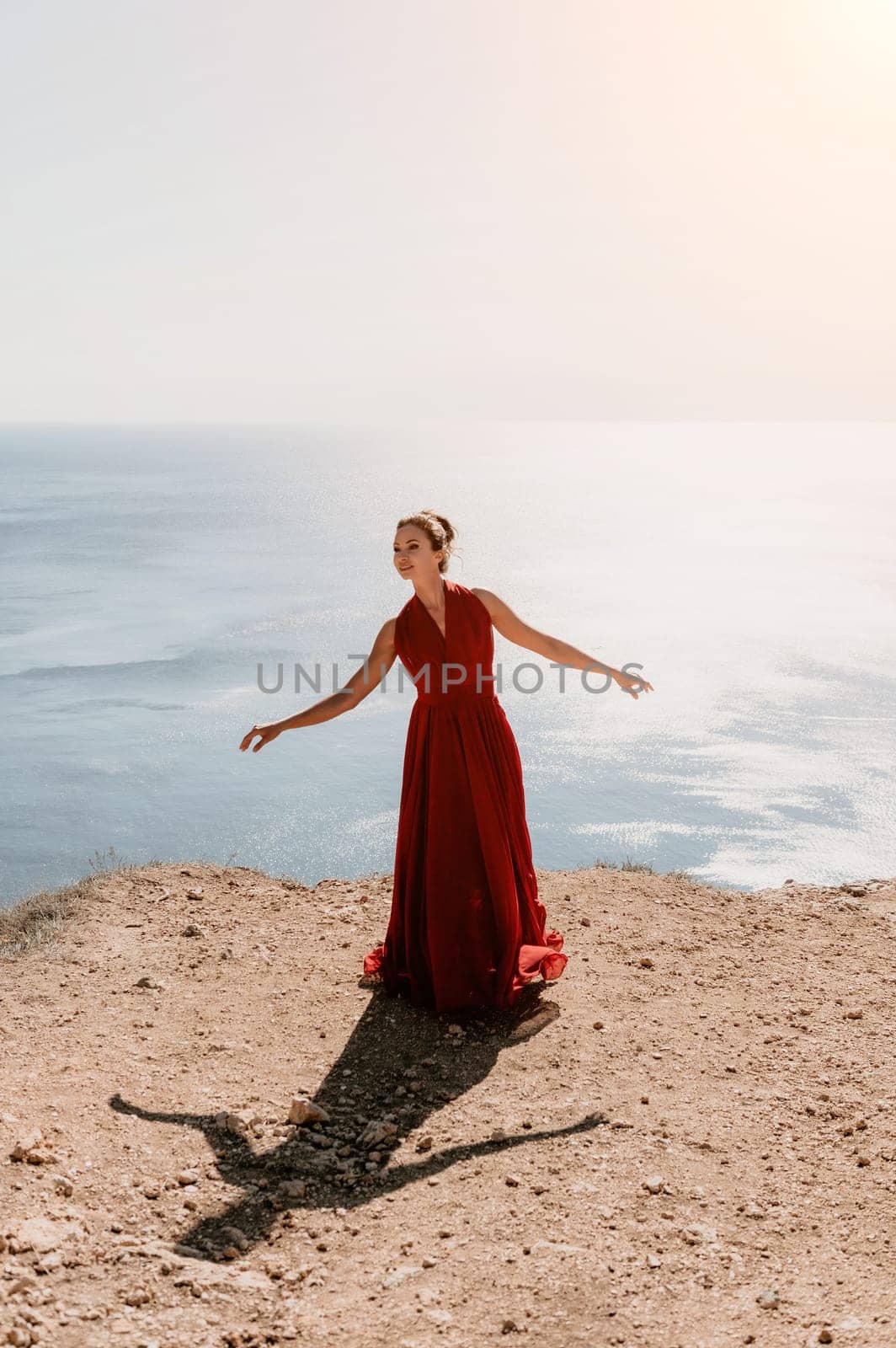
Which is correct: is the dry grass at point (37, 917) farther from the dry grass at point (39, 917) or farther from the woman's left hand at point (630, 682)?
the woman's left hand at point (630, 682)

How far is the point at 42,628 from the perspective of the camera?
49.3 meters

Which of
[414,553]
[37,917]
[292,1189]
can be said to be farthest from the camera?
[37,917]

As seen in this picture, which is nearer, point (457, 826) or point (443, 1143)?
point (443, 1143)

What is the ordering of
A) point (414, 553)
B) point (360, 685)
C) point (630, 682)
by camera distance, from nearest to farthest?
point (414, 553), point (360, 685), point (630, 682)

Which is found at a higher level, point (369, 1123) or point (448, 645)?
point (448, 645)

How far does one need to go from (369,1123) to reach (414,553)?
2693 mm

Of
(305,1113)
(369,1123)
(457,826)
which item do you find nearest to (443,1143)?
(369,1123)

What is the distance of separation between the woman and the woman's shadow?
0.22m

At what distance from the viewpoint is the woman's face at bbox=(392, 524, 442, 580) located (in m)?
5.34

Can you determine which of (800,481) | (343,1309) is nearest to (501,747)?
(343,1309)

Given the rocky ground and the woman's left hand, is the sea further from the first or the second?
the rocky ground

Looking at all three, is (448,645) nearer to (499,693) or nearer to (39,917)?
(39,917)

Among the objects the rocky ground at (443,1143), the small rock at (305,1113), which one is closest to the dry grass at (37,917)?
the rocky ground at (443,1143)

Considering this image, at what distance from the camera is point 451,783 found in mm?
5492
